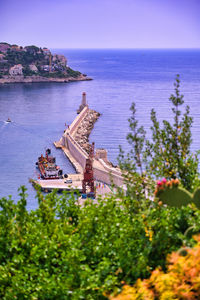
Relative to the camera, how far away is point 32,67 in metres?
125

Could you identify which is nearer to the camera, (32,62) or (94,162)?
(94,162)

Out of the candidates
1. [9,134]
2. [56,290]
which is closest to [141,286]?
[56,290]

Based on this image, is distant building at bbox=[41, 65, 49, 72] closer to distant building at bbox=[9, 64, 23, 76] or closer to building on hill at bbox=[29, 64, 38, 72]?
building on hill at bbox=[29, 64, 38, 72]

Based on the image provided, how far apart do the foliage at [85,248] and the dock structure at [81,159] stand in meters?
11.4

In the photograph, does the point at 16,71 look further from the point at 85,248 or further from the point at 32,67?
the point at 85,248

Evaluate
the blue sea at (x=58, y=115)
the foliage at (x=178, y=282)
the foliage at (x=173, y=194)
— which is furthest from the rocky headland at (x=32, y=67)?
the foliage at (x=178, y=282)

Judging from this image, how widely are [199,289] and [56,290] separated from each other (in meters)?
2.01

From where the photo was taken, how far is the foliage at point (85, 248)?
584 cm

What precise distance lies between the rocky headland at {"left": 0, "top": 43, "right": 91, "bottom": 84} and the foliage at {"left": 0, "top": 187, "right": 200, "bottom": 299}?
350ft

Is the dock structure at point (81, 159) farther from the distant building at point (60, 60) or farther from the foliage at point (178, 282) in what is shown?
the distant building at point (60, 60)

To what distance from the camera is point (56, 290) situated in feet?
19.0

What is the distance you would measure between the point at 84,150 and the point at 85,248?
31.9m

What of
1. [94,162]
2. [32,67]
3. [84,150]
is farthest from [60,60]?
[94,162]

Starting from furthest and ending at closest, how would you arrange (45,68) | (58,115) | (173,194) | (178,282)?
Answer: 1. (45,68)
2. (58,115)
3. (173,194)
4. (178,282)
